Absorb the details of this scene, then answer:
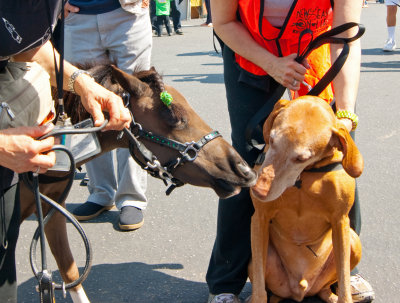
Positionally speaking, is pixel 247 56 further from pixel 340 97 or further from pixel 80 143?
pixel 80 143

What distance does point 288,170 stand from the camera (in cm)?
225

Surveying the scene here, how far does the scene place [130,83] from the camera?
2.53 metres

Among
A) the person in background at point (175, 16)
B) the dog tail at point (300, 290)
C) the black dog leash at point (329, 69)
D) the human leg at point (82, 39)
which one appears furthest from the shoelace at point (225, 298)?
the person in background at point (175, 16)

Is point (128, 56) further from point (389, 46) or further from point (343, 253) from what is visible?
point (389, 46)

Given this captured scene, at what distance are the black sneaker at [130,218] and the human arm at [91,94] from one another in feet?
6.43

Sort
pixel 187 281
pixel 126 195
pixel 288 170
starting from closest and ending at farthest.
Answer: pixel 288 170 < pixel 187 281 < pixel 126 195

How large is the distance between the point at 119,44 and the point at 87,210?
4.55 ft

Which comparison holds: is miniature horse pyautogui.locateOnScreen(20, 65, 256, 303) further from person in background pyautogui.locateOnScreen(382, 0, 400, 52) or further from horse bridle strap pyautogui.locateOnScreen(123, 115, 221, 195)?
person in background pyautogui.locateOnScreen(382, 0, 400, 52)

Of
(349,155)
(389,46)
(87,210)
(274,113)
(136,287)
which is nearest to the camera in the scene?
(349,155)

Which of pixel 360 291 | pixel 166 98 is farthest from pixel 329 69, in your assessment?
pixel 360 291

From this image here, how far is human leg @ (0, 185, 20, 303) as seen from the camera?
200 cm

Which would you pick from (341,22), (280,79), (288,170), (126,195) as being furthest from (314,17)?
(126,195)

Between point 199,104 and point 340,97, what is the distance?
505 cm

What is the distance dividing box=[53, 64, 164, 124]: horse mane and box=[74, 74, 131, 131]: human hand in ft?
1.11
